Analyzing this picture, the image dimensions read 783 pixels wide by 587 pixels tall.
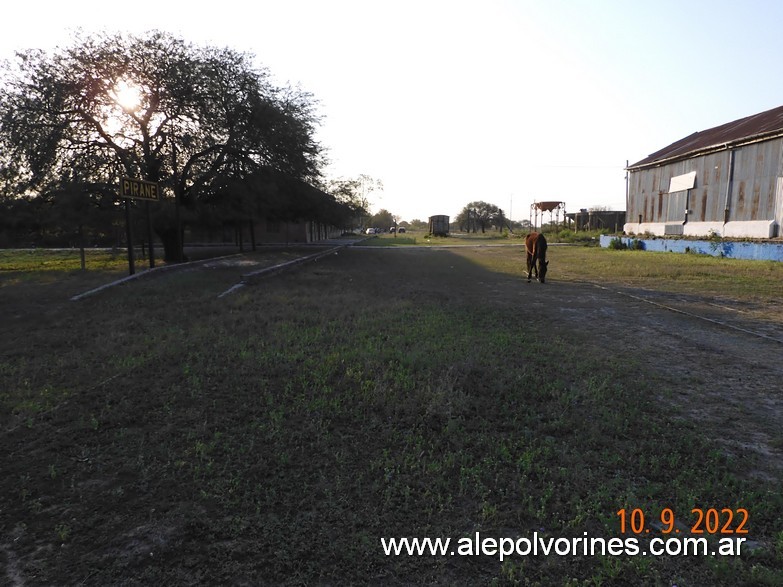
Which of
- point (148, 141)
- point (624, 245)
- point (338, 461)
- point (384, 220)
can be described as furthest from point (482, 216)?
point (338, 461)

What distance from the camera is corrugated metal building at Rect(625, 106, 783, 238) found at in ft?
64.4

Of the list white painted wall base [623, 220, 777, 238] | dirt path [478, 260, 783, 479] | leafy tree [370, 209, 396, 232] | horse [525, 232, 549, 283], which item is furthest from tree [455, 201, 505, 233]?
dirt path [478, 260, 783, 479]

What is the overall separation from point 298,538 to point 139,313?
7.55 m

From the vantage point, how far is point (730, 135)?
2302cm

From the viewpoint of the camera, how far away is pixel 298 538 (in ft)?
8.02

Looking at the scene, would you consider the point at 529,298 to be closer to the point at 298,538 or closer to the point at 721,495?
the point at 721,495

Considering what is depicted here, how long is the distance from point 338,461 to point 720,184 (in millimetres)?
26626

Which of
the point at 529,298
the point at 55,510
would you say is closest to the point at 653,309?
the point at 529,298

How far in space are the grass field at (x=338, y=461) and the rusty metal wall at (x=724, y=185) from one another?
20165 mm

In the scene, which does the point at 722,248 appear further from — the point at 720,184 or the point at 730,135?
the point at 730,135

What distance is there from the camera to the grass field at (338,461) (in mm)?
2289

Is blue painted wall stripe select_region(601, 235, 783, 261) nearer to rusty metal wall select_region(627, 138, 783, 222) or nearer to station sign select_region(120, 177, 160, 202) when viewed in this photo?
rusty metal wall select_region(627, 138, 783, 222)

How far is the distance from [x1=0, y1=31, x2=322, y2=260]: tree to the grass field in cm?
1657

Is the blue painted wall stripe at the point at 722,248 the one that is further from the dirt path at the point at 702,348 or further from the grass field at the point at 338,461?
the grass field at the point at 338,461
